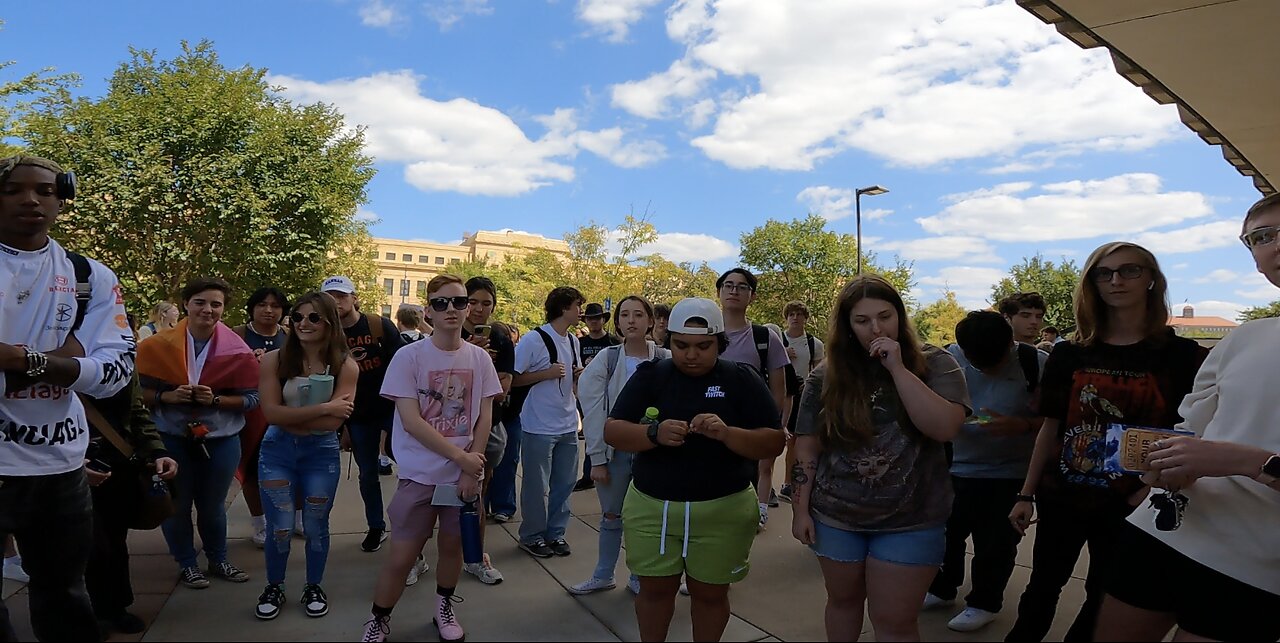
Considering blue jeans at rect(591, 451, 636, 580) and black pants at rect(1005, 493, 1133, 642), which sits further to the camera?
blue jeans at rect(591, 451, 636, 580)

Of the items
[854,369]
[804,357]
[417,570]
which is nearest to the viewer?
[854,369]

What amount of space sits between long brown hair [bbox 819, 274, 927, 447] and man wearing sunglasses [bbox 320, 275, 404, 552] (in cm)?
339

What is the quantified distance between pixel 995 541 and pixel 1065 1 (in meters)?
5.70

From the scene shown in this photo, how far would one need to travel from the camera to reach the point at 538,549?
5.13 metres

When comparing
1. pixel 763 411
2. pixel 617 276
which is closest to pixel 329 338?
pixel 763 411

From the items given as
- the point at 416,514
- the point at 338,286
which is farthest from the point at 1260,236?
the point at 338,286

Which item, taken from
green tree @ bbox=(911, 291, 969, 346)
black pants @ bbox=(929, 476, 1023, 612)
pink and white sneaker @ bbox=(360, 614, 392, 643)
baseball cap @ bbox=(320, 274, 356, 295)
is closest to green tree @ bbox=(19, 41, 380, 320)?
baseball cap @ bbox=(320, 274, 356, 295)

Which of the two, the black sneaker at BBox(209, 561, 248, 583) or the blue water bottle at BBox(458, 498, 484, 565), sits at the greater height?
the blue water bottle at BBox(458, 498, 484, 565)

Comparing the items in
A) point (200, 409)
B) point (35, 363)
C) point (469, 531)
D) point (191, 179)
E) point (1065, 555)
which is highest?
point (191, 179)

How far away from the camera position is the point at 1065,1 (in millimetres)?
6828

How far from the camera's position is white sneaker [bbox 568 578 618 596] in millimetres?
4355

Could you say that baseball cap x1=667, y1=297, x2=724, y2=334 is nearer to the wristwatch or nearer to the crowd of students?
the crowd of students

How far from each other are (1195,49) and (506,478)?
338 inches

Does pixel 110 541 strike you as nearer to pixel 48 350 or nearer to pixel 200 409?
pixel 200 409
